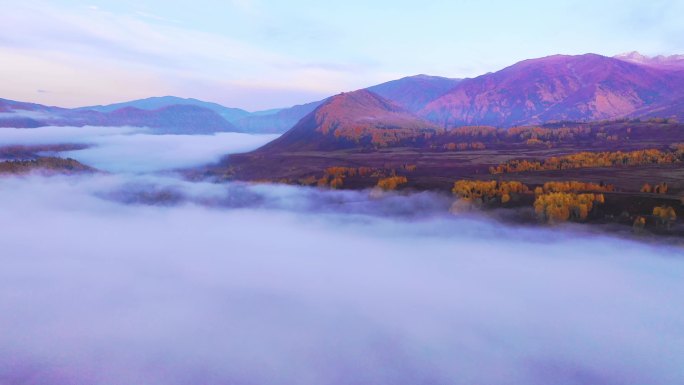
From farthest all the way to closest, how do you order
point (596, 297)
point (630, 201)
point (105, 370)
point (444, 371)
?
1. point (630, 201)
2. point (596, 297)
3. point (105, 370)
4. point (444, 371)

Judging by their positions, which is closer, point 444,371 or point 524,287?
point 444,371

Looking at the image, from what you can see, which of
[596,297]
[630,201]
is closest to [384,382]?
[596,297]

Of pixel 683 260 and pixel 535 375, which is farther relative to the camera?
pixel 683 260

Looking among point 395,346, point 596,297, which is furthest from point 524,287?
point 395,346

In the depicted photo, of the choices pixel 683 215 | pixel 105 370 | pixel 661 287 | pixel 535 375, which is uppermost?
pixel 683 215

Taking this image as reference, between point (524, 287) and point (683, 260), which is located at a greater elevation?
point (683, 260)

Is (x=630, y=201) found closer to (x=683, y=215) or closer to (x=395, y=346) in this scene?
(x=683, y=215)

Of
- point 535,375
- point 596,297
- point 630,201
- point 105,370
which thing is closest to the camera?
point 535,375

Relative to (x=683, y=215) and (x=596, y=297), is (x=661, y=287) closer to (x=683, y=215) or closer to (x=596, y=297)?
(x=596, y=297)

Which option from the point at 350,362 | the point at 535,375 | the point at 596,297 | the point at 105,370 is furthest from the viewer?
the point at 596,297
